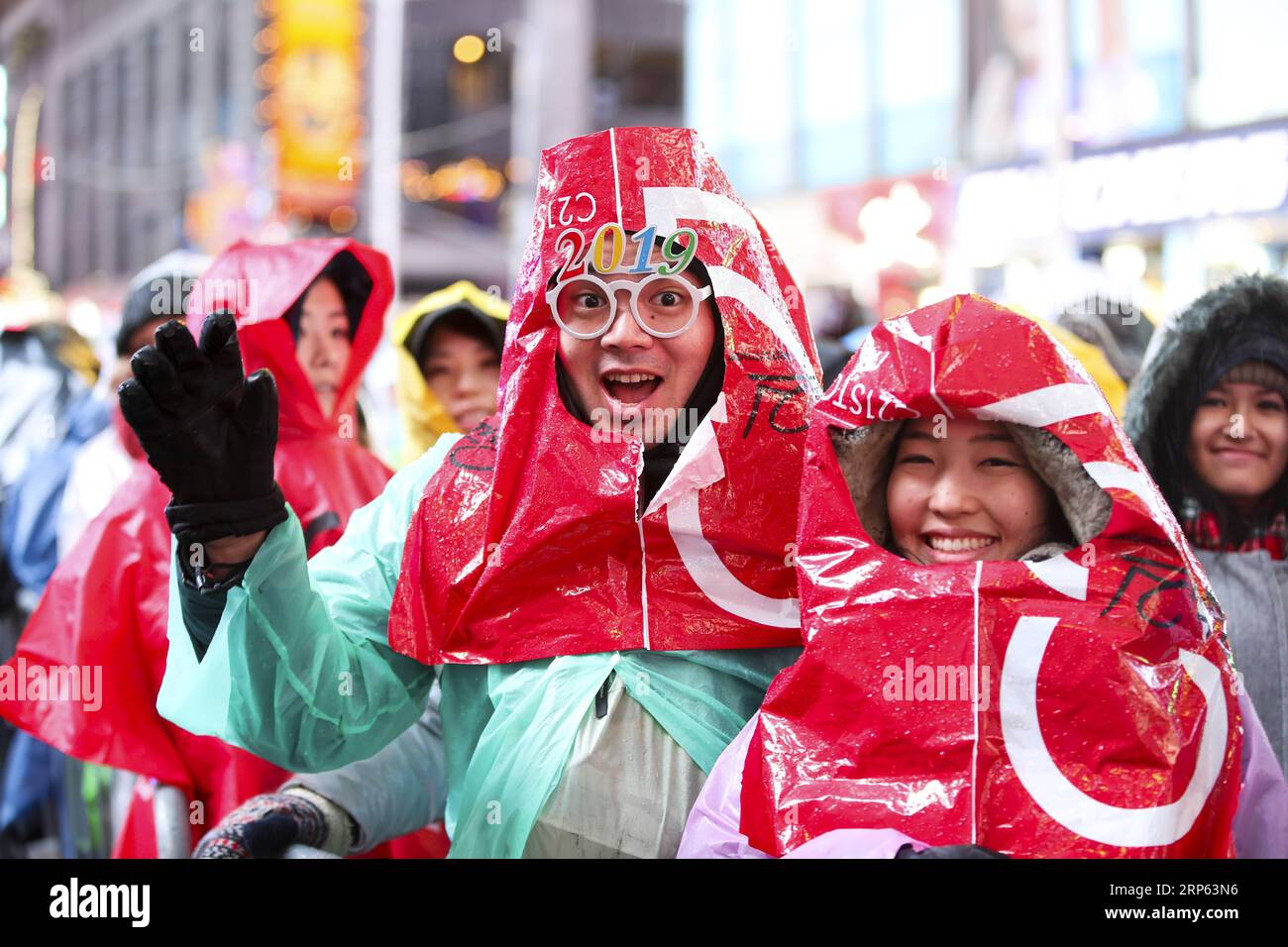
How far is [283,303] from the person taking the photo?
9.93ft

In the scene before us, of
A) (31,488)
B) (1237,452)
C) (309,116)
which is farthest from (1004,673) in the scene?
(309,116)

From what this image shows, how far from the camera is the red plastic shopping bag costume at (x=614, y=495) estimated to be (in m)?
2.07

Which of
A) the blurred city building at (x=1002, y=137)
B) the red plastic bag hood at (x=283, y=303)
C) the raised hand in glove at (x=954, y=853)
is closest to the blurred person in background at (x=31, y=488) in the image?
the red plastic bag hood at (x=283, y=303)

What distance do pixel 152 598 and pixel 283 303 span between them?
2.27ft

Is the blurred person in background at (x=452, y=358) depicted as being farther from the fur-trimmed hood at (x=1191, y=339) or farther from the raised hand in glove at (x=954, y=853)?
the raised hand in glove at (x=954, y=853)

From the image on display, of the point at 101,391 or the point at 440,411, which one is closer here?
the point at 440,411

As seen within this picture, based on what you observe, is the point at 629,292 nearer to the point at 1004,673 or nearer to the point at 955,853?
the point at 1004,673

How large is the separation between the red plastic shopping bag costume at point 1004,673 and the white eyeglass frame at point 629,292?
331 millimetres

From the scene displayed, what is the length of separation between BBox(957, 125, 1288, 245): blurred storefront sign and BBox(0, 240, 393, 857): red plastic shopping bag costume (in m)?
7.75

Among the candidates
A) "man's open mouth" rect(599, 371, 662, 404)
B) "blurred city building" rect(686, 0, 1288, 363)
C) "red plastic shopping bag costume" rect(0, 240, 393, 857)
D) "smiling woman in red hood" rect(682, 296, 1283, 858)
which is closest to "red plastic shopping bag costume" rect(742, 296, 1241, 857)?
"smiling woman in red hood" rect(682, 296, 1283, 858)
